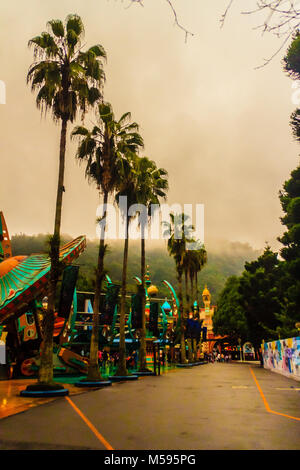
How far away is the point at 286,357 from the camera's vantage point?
30.9 meters

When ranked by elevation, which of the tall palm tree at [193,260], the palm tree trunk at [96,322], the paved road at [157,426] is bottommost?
the paved road at [157,426]

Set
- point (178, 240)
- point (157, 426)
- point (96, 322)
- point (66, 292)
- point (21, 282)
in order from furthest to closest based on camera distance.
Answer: point (178, 240) → point (21, 282) → point (66, 292) → point (96, 322) → point (157, 426)

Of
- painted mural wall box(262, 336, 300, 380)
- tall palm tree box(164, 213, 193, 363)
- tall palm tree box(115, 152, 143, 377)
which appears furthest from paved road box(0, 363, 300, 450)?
tall palm tree box(164, 213, 193, 363)

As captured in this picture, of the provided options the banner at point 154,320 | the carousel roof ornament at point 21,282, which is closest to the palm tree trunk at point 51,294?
the carousel roof ornament at point 21,282

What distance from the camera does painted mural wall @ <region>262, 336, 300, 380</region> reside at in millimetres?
26578

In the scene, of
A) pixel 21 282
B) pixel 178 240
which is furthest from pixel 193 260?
pixel 21 282

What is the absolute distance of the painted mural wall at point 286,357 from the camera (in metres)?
26.6

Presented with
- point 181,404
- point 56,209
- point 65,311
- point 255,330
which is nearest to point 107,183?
point 56,209

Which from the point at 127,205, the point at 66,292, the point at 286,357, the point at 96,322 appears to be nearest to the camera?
the point at 96,322

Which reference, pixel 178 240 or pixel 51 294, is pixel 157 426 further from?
pixel 178 240

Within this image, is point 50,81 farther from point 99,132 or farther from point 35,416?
point 35,416

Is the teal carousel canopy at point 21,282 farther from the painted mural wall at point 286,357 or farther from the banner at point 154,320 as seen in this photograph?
the painted mural wall at point 286,357

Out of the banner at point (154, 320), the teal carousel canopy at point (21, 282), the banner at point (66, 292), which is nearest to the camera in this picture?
the banner at point (66, 292)

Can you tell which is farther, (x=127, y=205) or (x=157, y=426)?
(x=127, y=205)
